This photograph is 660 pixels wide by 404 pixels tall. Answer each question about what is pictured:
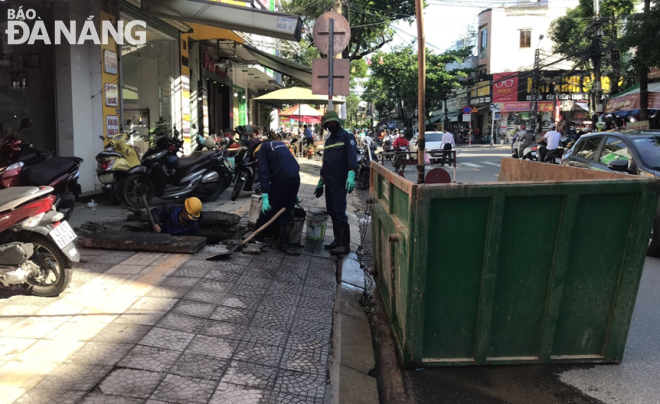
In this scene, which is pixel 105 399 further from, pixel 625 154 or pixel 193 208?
pixel 625 154

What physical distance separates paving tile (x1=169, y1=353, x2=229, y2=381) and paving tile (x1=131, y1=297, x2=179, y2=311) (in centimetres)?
81

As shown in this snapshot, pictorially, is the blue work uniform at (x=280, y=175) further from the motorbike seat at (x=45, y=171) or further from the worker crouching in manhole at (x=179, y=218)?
the motorbike seat at (x=45, y=171)

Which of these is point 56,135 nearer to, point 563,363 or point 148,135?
point 148,135

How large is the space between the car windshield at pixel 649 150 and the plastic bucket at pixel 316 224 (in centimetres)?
414

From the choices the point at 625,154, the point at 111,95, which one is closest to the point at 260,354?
the point at 625,154

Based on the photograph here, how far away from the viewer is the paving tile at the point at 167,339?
3.24 meters

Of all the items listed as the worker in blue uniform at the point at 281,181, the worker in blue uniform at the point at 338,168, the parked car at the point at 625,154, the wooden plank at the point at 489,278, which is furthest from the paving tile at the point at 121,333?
the parked car at the point at 625,154

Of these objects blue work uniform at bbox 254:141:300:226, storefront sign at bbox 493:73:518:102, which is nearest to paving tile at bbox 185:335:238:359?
blue work uniform at bbox 254:141:300:226

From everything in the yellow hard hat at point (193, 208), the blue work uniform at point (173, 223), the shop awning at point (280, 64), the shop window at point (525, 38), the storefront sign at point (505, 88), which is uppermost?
the shop window at point (525, 38)

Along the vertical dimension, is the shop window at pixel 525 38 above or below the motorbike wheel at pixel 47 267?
above

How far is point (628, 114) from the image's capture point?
21.7 m

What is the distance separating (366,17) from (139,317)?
74.5 ft

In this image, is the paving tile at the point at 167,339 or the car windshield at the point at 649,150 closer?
the paving tile at the point at 167,339

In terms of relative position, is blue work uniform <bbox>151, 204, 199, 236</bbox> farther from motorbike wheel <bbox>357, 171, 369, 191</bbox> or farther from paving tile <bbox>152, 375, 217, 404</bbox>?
motorbike wheel <bbox>357, 171, 369, 191</bbox>
